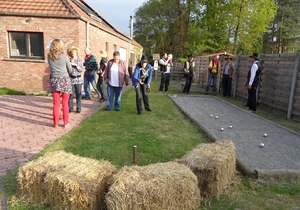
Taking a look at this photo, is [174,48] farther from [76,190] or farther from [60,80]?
[76,190]

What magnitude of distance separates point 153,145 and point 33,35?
8.41 metres

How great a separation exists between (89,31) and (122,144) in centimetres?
789

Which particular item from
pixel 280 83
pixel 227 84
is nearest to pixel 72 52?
pixel 280 83

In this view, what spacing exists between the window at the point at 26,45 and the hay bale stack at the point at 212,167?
9.14 metres

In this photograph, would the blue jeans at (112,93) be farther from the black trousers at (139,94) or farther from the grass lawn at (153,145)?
the black trousers at (139,94)

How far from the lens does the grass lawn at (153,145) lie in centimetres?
319

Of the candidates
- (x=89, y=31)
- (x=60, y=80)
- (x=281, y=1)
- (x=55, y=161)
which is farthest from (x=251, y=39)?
(x=55, y=161)

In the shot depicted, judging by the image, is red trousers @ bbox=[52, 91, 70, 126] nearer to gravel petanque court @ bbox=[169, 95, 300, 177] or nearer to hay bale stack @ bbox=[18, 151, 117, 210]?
hay bale stack @ bbox=[18, 151, 117, 210]

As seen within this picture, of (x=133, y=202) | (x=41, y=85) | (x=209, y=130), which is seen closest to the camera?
(x=133, y=202)

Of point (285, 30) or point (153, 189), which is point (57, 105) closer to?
point (153, 189)

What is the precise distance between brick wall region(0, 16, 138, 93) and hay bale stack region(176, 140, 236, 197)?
8.28 m

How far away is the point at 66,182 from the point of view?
2.67 meters

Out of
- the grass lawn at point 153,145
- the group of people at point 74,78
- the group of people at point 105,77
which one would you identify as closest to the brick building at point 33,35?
the group of people at point 74,78

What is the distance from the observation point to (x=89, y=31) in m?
11.3
